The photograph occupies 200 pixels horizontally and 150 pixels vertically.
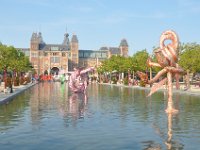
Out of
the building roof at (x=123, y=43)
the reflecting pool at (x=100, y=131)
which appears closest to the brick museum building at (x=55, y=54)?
the building roof at (x=123, y=43)

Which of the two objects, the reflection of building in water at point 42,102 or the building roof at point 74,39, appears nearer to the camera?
the reflection of building in water at point 42,102

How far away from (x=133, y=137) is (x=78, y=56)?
16622cm

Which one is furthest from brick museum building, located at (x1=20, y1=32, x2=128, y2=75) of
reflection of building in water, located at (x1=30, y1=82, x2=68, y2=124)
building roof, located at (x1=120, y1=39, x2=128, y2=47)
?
reflection of building in water, located at (x1=30, y1=82, x2=68, y2=124)

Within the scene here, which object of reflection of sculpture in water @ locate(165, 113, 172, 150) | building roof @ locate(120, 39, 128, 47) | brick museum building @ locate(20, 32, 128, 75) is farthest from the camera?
building roof @ locate(120, 39, 128, 47)

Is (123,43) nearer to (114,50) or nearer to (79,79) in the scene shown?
(114,50)

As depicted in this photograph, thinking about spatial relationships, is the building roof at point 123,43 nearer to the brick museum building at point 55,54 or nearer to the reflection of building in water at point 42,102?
the brick museum building at point 55,54

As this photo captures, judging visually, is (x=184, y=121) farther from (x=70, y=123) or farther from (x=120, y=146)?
(x=120, y=146)

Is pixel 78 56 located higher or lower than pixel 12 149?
higher

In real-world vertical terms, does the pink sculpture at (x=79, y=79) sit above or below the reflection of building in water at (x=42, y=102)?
above

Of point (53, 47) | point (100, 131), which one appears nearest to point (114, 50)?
point (53, 47)

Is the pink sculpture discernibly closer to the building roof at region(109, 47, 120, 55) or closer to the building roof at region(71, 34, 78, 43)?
the building roof at region(71, 34, 78, 43)

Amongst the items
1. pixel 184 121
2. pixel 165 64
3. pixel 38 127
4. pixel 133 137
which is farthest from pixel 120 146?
pixel 165 64

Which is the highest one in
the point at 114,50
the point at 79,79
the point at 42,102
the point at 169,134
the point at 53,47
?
the point at 53,47

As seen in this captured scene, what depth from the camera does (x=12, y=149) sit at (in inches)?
386
